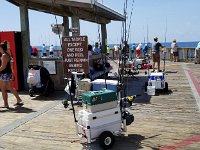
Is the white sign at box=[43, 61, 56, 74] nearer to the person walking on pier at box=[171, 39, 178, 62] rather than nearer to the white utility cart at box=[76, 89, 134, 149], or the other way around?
the white utility cart at box=[76, 89, 134, 149]

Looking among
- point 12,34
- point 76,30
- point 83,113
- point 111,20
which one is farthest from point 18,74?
point 111,20

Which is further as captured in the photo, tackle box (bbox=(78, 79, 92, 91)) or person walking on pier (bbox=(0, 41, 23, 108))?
tackle box (bbox=(78, 79, 92, 91))

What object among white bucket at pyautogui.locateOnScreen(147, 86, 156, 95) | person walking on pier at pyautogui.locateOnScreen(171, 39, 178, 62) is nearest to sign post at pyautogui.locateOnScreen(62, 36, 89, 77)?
white bucket at pyautogui.locateOnScreen(147, 86, 156, 95)

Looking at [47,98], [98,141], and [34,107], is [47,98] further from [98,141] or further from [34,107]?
[98,141]

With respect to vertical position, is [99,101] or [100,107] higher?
[99,101]

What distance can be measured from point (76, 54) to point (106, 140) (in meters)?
5.11

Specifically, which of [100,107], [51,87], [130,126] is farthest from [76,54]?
[100,107]

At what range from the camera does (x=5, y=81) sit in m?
9.38

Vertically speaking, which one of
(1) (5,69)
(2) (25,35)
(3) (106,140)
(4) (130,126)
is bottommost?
(4) (130,126)

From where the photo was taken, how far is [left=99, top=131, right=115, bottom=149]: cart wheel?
5.70 m

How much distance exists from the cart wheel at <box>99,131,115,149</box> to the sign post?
4.85 meters

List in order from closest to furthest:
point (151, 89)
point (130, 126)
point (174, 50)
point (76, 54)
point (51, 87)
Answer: point (130, 126) < point (76, 54) < point (151, 89) < point (51, 87) < point (174, 50)

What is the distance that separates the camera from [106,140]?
18.9 ft

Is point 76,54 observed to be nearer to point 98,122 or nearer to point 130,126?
point 130,126
